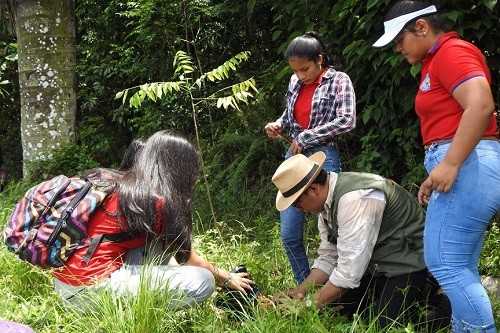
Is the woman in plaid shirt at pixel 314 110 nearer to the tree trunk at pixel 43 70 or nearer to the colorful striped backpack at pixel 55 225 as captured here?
the colorful striped backpack at pixel 55 225

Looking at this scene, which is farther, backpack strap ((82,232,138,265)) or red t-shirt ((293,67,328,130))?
red t-shirt ((293,67,328,130))

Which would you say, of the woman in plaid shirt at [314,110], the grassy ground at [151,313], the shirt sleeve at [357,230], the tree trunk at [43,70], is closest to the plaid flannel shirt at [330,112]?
the woman in plaid shirt at [314,110]

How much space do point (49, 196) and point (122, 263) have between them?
0.54 m

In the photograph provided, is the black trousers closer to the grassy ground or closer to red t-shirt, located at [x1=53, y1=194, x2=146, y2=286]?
the grassy ground

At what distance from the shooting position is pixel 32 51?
6914mm

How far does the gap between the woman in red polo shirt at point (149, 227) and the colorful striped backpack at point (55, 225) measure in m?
0.04

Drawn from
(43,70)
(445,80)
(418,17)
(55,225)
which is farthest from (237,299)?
(43,70)

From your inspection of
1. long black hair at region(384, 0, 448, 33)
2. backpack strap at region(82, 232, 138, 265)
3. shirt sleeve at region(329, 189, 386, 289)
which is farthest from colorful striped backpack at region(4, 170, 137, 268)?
long black hair at region(384, 0, 448, 33)

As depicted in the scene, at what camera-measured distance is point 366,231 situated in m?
3.09

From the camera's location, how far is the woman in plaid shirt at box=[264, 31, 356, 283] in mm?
3738

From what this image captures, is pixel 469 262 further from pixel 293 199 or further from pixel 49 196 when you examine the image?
pixel 49 196

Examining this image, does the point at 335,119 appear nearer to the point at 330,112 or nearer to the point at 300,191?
the point at 330,112

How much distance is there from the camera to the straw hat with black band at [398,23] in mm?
2654

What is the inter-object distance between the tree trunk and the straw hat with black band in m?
5.10
